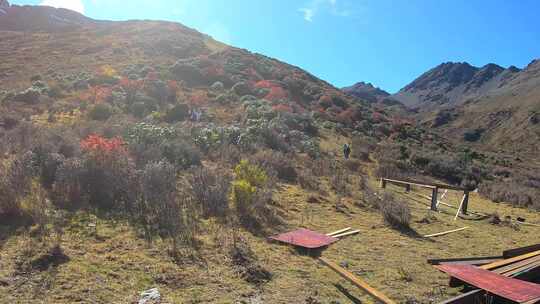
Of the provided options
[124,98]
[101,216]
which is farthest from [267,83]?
[101,216]

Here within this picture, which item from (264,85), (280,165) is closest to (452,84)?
(264,85)

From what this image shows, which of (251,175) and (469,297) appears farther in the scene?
(251,175)

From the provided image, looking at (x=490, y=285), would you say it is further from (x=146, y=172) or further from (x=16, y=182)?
(x=16, y=182)

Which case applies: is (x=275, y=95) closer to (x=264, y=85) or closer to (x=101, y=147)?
(x=264, y=85)

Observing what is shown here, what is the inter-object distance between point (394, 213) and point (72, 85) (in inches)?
844

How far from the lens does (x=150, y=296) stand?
407 centimetres

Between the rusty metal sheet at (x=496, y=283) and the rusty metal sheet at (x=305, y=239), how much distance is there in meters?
1.71

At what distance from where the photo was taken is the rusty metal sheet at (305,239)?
6039 millimetres

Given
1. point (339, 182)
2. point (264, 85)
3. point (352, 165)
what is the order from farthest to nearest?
point (264, 85), point (352, 165), point (339, 182)

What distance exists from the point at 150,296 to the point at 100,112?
14.7 metres

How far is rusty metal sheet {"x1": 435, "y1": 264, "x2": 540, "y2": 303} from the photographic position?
4559 mm

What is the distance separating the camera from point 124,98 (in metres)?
20.1

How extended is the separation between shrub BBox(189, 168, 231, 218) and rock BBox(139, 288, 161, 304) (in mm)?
2879

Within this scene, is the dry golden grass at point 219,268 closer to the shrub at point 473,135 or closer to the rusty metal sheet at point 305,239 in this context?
the rusty metal sheet at point 305,239
